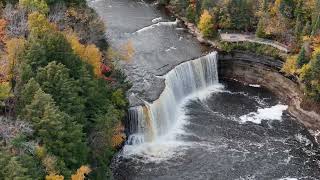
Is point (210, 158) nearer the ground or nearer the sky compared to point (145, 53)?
nearer the ground

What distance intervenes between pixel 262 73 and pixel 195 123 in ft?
58.0

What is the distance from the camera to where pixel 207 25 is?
298ft

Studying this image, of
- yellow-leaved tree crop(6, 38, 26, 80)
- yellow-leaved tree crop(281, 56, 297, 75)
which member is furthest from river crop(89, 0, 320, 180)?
yellow-leaved tree crop(6, 38, 26, 80)

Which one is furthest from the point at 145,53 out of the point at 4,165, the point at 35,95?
the point at 4,165

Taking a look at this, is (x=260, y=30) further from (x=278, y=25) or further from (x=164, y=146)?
(x=164, y=146)

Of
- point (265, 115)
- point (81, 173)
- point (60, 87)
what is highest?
point (60, 87)

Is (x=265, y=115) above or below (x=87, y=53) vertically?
below

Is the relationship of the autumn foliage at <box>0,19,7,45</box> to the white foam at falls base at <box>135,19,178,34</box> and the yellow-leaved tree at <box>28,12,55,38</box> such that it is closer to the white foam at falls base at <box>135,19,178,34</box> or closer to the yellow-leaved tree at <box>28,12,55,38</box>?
the yellow-leaved tree at <box>28,12,55,38</box>

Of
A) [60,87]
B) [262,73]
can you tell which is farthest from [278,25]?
[60,87]

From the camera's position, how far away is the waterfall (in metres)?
70.2

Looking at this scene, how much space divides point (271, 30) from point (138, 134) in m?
30.2

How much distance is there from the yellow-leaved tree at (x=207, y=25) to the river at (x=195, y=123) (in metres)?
2.34

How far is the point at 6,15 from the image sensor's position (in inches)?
2569

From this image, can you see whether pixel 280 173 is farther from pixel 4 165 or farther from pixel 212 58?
pixel 4 165
